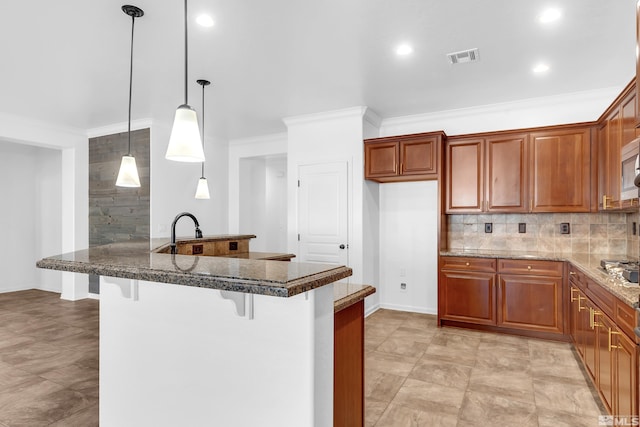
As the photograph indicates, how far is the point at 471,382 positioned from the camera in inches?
115

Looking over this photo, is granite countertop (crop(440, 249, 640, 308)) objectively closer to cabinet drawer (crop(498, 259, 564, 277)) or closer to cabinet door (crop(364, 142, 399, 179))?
cabinet drawer (crop(498, 259, 564, 277))

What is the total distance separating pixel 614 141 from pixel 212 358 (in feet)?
12.0

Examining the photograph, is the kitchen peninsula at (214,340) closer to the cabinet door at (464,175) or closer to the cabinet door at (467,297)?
the cabinet door at (467,297)

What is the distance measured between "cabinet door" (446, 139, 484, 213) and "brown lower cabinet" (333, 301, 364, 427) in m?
2.96

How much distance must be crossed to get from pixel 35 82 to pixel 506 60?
4.58m

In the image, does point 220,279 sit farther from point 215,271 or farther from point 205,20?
point 205,20

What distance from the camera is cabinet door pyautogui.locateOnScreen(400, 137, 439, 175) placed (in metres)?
4.36

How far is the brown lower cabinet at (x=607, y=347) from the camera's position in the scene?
1.85 m

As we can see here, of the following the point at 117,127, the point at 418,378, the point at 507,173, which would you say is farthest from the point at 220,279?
the point at 117,127

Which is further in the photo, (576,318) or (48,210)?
(48,210)

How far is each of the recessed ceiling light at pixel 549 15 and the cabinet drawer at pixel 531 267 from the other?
2.33 metres

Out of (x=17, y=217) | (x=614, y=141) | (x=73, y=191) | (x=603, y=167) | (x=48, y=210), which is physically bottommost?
(x=17, y=217)

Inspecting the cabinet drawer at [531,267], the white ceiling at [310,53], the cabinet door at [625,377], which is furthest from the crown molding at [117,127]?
the cabinet door at [625,377]

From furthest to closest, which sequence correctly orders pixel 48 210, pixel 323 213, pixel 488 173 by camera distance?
pixel 48 210 < pixel 323 213 < pixel 488 173
